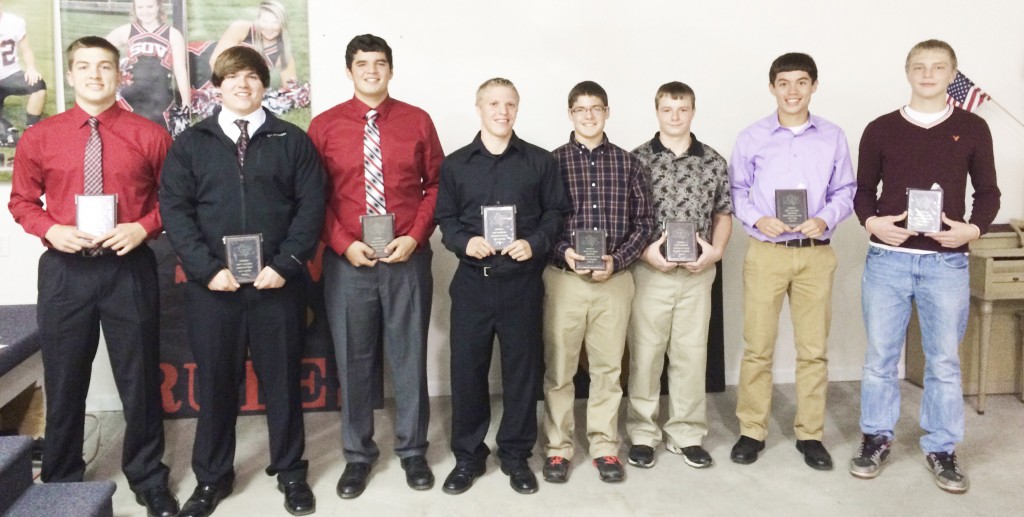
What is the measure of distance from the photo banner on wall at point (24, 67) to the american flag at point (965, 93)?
4646 millimetres

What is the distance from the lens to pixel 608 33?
4.18m

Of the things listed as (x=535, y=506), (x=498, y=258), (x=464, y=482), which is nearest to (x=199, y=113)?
(x=498, y=258)

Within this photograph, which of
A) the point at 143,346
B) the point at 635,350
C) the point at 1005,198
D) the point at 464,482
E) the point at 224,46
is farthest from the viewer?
the point at 1005,198

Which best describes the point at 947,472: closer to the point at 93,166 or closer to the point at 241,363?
the point at 241,363

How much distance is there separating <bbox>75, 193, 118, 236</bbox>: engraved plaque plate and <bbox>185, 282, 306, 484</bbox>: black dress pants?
0.34 meters

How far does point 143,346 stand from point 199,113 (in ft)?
5.02

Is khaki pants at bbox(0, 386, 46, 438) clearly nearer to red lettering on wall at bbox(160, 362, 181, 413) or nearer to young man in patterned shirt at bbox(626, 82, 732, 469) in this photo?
red lettering on wall at bbox(160, 362, 181, 413)

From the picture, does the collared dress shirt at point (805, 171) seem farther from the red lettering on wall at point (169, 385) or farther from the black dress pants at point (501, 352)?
the red lettering on wall at point (169, 385)

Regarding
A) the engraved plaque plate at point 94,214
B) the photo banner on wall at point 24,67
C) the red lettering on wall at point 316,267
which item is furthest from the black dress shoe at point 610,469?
the photo banner on wall at point 24,67

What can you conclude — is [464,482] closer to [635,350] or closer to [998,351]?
[635,350]

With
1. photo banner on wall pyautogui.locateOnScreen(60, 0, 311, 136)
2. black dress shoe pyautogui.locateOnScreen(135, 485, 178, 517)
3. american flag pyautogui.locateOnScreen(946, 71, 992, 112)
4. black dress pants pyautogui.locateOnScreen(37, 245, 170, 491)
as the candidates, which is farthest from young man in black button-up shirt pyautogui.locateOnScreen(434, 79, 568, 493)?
american flag pyautogui.locateOnScreen(946, 71, 992, 112)

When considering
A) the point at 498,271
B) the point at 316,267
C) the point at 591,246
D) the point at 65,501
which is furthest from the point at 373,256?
the point at 65,501

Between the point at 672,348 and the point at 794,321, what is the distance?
1.72ft

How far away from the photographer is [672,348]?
3.34 metres
